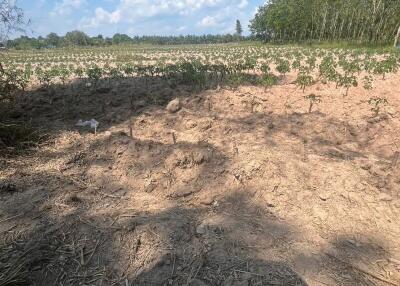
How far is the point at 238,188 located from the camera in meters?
5.12

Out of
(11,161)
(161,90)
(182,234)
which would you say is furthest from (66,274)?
(161,90)

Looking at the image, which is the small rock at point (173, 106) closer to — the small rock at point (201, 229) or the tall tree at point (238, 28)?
the small rock at point (201, 229)

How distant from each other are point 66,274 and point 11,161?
2976 mm

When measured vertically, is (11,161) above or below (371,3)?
below

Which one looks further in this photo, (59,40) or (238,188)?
(59,40)

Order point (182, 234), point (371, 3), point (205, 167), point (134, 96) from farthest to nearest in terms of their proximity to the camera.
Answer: point (371, 3) < point (134, 96) < point (205, 167) < point (182, 234)

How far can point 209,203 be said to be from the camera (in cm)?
488

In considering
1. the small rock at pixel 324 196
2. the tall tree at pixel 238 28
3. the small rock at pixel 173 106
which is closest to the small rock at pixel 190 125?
the small rock at pixel 173 106

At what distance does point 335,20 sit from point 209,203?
42174 mm

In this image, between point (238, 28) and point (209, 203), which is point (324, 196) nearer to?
point (209, 203)

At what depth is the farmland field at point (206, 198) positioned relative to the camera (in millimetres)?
3705

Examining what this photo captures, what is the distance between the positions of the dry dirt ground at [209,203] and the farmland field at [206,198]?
0.7 inches

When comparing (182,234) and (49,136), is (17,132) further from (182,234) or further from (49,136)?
(182,234)

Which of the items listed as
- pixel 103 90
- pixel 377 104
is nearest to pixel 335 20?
pixel 377 104
